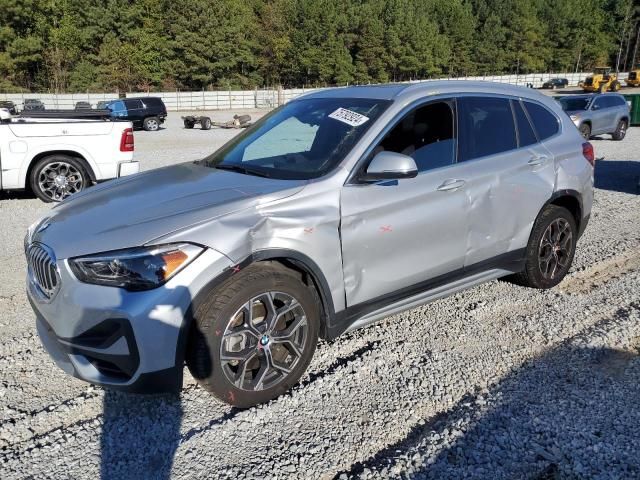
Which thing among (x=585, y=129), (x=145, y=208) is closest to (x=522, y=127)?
(x=145, y=208)

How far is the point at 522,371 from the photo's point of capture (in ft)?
11.4

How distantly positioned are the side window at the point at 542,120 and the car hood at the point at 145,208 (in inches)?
95.4

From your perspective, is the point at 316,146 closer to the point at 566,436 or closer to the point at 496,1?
the point at 566,436

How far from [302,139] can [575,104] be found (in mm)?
16659

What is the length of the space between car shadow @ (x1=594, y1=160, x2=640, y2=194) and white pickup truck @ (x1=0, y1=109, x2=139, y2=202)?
852 cm

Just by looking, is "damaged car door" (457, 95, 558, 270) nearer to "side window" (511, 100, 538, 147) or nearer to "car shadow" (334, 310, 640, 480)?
"side window" (511, 100, 538, 147)

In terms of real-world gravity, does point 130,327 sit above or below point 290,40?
below

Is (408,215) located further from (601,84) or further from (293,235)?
(601,84)

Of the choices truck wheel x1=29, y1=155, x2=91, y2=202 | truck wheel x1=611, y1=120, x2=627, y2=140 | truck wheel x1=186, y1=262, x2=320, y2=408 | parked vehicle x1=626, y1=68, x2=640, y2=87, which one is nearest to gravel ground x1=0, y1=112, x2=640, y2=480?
truck wheel x1=186, y1=262, x2=320, y2=408

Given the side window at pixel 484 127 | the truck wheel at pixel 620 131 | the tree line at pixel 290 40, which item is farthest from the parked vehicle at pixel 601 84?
the side window at pixel 484 127

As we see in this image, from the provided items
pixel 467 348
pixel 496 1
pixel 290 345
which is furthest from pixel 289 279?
pixel 496 1

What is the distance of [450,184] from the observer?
3.74m

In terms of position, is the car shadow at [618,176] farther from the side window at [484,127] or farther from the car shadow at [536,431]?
the car shadow at [536,431]

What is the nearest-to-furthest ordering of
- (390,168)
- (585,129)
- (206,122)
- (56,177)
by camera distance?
(390,168), (56,177), (585,129), (206,122)
